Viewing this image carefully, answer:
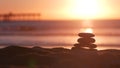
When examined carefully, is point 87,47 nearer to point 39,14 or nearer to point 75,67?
point 75,67

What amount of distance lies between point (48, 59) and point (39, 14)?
88.4ft

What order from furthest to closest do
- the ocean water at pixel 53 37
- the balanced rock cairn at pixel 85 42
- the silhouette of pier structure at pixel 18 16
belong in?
1. the silhouette of pier structure at pixel 18 16
2. the ocean water at pixel 53 37
3. the balanced rock cairn at pixel 85 42

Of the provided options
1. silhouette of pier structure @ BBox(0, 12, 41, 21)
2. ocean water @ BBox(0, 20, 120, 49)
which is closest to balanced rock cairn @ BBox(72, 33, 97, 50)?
ocean water @ BBox(0, 20, 120, 49)

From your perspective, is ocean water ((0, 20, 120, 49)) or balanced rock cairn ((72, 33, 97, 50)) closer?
balanced rock cairn ((72, 33, 97, 50))

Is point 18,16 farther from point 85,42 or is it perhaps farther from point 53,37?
point 85,42

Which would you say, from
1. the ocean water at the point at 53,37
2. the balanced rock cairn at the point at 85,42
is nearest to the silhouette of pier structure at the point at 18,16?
the ocean water at the point at 53,37

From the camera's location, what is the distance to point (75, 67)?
4.76 metres

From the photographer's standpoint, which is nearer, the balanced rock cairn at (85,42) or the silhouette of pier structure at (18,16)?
the balanced rock cairn at (85,42)

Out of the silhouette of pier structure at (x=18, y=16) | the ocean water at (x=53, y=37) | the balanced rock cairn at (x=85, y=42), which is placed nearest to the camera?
the balanced rock cairn at (x=85, y=42)

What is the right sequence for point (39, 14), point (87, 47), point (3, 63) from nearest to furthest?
point (3, 63) → point (87, 47) → point (39, 14)

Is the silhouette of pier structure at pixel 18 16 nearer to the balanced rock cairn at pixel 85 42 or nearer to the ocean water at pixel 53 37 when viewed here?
the ocean water at pixel 53 37

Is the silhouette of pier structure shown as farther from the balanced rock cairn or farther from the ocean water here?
the balanced rock cairn

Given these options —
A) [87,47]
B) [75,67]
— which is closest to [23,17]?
[87,47]

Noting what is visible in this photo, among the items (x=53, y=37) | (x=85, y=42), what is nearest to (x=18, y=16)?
(x=53, y=37)
